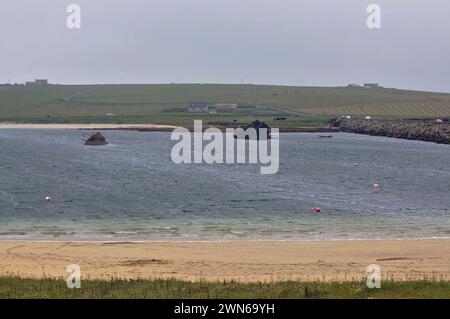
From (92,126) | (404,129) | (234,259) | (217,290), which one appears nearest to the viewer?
(217,290)

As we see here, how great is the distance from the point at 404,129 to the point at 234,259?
123 metres

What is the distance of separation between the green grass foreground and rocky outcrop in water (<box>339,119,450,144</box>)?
114m

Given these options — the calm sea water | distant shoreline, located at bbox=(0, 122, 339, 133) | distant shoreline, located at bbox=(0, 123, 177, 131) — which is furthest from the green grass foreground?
distant shoreline, located at bbox=(0, 123, 177, 131)

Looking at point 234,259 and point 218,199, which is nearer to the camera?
point 234,259

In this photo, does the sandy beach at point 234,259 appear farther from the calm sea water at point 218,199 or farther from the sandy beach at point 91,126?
the sandy beach at point 91,126

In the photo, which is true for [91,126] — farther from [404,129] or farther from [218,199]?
[218,199]

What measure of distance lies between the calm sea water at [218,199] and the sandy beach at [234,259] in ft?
8.58

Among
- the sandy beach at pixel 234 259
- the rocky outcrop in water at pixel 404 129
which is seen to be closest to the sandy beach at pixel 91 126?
the rocky outcrop in water at pixel 404 129

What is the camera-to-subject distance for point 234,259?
25922 millimetres

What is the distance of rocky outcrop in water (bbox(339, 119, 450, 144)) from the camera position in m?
132

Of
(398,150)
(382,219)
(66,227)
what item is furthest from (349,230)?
(398,150)

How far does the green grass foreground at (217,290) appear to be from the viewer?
16.4 m

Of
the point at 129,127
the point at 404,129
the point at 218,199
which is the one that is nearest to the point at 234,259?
the point at 218,199

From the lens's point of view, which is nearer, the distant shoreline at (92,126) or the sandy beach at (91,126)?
the distant shoreline at (92,126)
